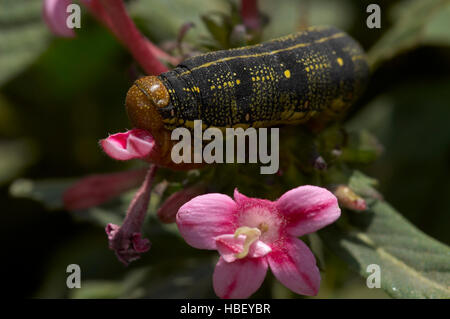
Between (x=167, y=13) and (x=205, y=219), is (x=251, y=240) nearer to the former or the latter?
(x=205, y=219)

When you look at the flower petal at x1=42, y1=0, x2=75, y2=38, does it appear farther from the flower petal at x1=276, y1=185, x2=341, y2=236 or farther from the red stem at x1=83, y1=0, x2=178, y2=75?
the flower petal at x1=276, y1=185, x2=341, y2=236

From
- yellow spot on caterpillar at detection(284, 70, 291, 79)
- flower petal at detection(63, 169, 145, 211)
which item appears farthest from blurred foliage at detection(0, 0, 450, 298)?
yellow spot on caterpillar at detection(284, 70, 291, 79)

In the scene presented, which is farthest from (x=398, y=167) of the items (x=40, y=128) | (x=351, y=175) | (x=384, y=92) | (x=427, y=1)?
(x=40, y=128)

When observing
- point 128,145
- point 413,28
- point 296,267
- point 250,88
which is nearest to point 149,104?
point 128,145

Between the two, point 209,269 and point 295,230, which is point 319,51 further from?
point 209,269

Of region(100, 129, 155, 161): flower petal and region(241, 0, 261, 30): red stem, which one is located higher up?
region(241, 0, 261, 30): red stem

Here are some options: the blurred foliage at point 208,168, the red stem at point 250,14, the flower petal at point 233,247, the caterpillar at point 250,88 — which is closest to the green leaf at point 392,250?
the blurred foliage at point 208,168
